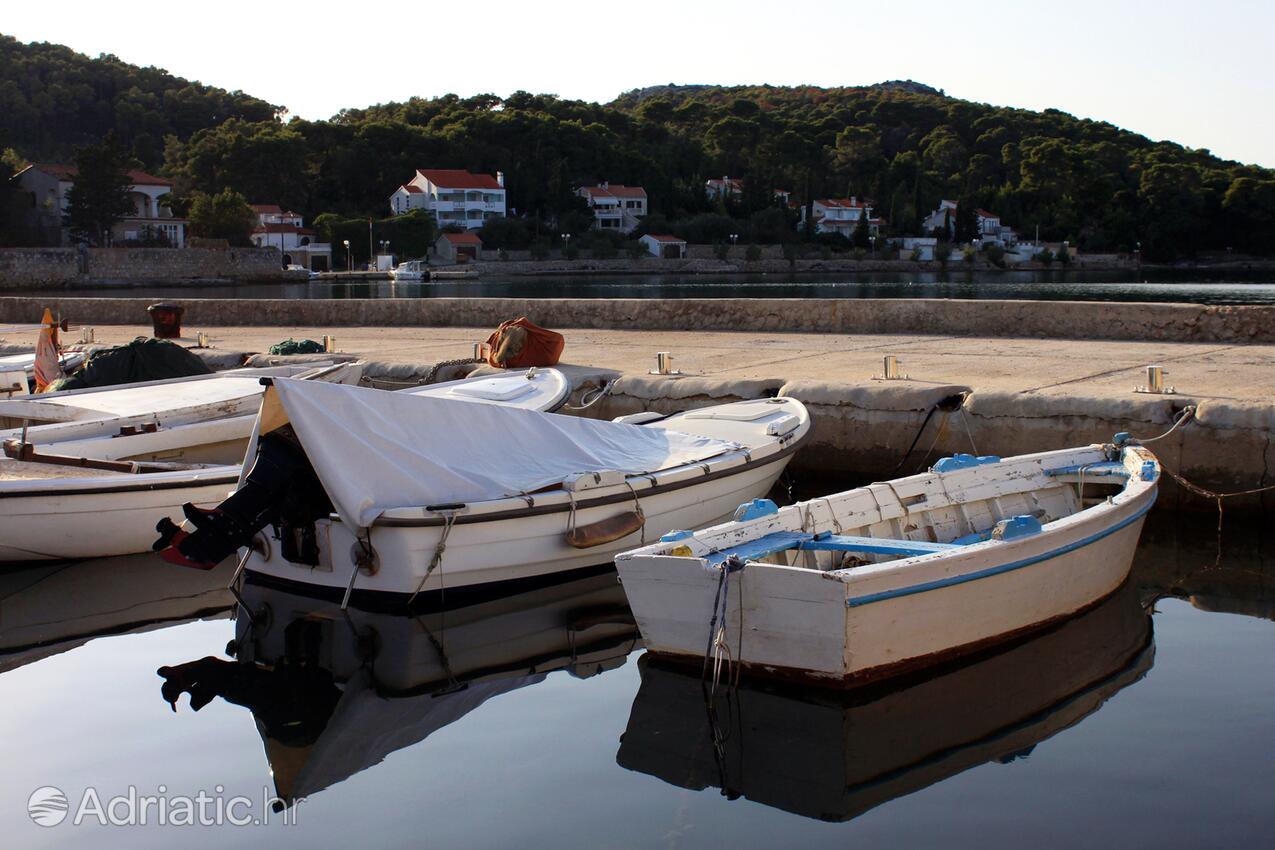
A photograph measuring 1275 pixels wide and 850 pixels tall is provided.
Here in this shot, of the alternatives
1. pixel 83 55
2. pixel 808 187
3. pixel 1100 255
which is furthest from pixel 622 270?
pixel 83 55

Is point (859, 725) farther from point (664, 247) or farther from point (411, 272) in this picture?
point (664, 247)

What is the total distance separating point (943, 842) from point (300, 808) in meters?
2.64

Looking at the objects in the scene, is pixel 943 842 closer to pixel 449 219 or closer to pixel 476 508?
pixel 476 508

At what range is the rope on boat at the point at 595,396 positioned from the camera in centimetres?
1204

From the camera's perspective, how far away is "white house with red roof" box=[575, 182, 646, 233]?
119m

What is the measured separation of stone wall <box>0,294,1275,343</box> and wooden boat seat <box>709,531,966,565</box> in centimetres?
918

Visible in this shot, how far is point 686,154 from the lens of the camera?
13288 cm

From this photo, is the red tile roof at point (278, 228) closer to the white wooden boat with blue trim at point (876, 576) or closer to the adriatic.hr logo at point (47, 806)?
the white wooden boat with blue trim at point (876, 576)

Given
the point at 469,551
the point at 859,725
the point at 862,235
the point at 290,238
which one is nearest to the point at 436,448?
the point at 469,551

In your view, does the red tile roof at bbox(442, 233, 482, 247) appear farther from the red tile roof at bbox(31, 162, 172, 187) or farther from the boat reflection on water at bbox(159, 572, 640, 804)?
the boat reflection on water at bbox(159, 572, 640, 804)

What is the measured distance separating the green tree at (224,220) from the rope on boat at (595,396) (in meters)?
88.3

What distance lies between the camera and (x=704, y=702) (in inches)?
241

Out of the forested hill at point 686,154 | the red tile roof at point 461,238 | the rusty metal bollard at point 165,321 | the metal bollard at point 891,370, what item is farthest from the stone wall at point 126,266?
the metal bollard at point 891,370

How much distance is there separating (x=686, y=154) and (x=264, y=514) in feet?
423
